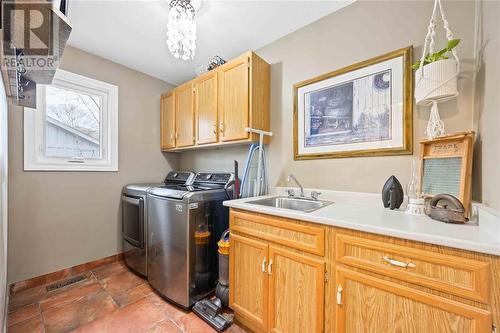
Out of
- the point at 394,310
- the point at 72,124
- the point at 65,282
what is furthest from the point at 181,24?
the point at 65,282

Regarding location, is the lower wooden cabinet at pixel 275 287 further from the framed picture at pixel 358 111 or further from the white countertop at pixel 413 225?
the framed picture at pixel 358 111

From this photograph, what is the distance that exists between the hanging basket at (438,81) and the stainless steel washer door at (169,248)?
1781 millimetres

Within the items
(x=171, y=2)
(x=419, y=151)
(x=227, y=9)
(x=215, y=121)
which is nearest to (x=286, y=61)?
(x=227, y=9)

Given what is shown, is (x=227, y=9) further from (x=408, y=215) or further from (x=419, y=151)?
(x=408, y=215)

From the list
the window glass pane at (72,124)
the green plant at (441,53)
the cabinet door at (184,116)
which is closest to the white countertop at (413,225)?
the green plant at (441,53)

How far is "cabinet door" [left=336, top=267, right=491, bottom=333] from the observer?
73 centimetres

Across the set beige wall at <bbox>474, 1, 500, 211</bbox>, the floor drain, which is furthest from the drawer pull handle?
the floor drain

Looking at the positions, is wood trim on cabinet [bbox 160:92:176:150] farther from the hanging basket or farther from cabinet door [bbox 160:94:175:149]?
the hanging basket

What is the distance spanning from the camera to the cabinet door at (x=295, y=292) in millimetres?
1085

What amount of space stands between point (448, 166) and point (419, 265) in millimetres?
653

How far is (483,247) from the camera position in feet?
2.25

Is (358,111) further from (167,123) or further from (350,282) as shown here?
(167,123)

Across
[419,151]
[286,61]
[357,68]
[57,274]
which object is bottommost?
[57,274]

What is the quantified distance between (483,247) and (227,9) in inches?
82.4
